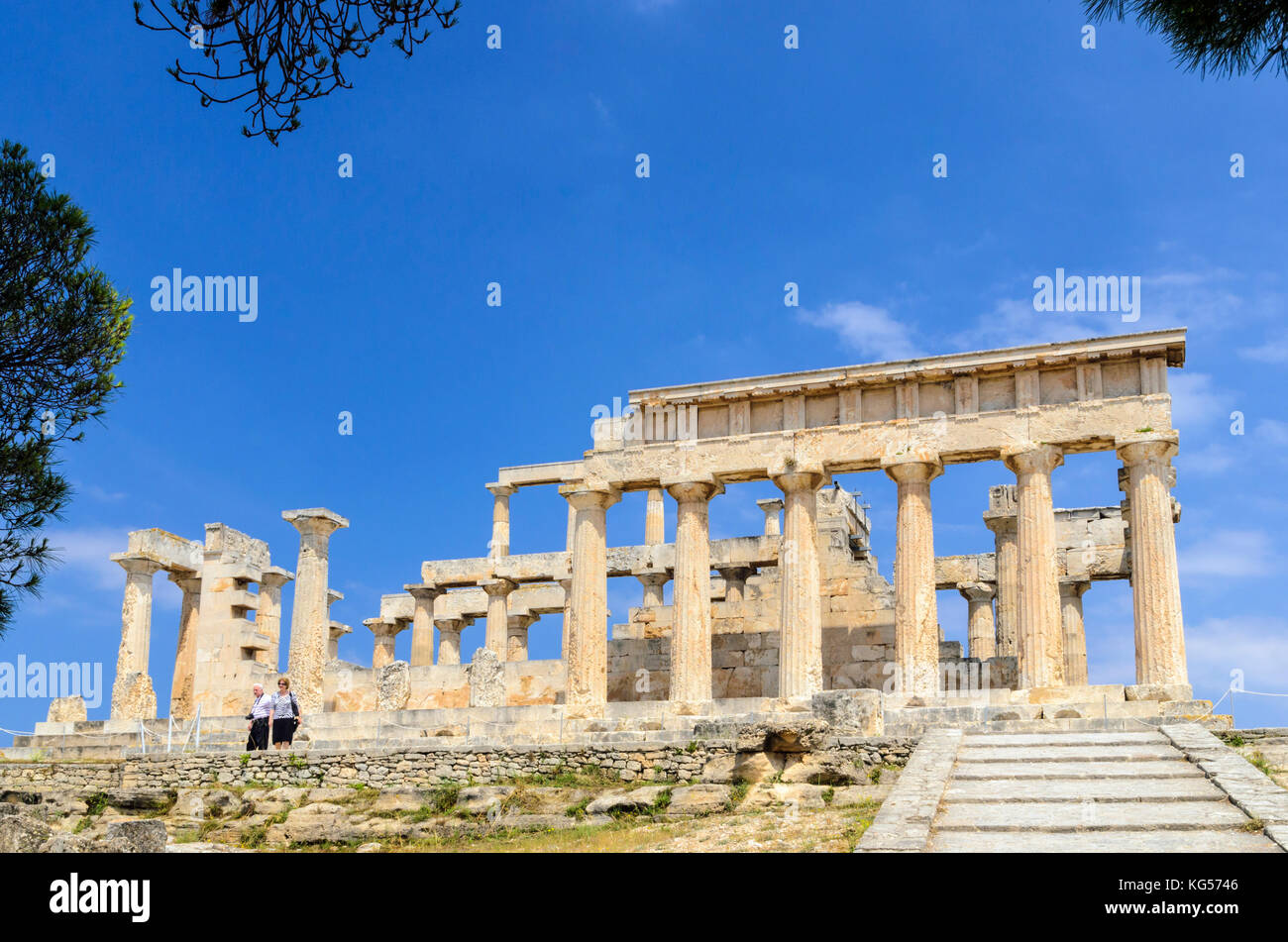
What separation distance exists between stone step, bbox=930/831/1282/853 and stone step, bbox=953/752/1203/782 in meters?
3.32

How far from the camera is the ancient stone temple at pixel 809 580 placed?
2547cm

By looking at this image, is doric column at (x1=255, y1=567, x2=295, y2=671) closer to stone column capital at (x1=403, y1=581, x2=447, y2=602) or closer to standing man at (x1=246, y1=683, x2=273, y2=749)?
stone column capital at (x1=403, y1=581, x2=447, y2=602)

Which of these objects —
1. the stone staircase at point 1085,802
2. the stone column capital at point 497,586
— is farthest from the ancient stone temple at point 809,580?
the stone staircase at point 1085,802

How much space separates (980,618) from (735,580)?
6.34 meters

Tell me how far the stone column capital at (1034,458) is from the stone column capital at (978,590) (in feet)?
26.6

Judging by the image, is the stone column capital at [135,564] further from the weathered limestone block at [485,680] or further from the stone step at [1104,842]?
the stone step at [1104,842]

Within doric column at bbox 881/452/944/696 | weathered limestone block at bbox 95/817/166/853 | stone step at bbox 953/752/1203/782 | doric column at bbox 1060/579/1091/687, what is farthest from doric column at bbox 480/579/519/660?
weathered limestone block at bbox 95/817/166/853

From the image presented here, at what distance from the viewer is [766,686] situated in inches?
1225

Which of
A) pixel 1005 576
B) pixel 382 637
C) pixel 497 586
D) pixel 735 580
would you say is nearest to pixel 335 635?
pixel 382 637

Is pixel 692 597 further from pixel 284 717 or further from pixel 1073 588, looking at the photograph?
pixel 1073 588
